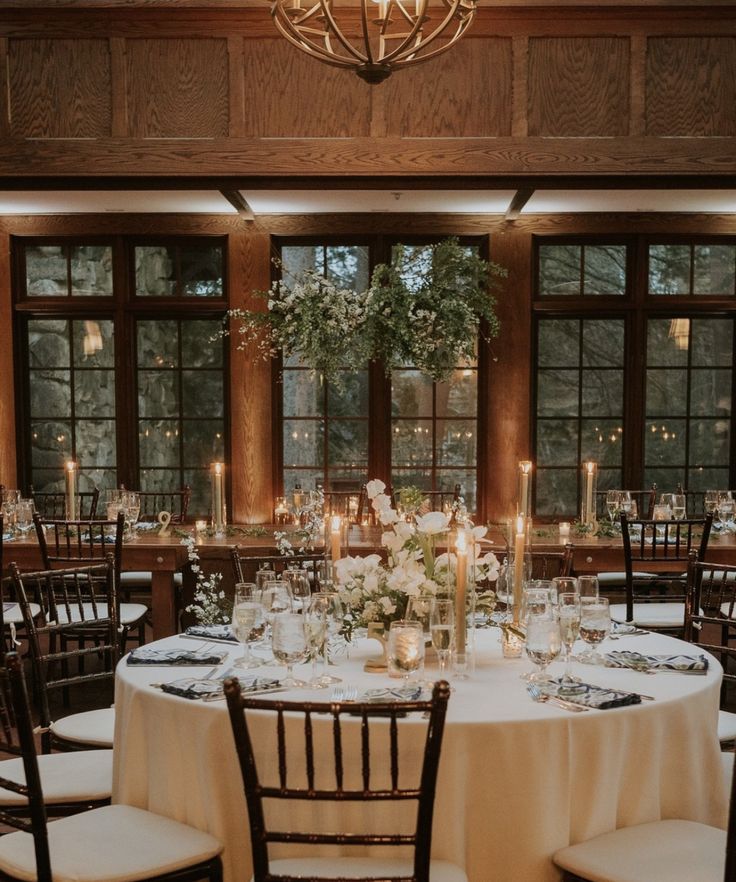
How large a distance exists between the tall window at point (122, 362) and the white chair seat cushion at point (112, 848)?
16.6ft

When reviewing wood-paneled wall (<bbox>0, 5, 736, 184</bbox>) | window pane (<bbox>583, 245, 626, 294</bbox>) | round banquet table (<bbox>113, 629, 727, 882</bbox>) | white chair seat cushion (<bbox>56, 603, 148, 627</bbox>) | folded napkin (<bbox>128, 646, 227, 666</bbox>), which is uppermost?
wood-paneled wall (<bbox>0, 5, 736, 184</bbox>)

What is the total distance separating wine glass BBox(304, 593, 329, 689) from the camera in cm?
268

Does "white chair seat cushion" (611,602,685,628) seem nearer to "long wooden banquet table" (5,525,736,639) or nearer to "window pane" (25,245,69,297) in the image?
"long wooden banquet table" (5,525,736,639)

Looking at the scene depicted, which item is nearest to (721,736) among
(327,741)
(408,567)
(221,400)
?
(408,567)

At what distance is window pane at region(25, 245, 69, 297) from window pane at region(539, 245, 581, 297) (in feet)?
12.1

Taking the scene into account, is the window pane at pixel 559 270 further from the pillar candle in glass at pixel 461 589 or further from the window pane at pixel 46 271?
the pillar candle in glass at pixel 461 589

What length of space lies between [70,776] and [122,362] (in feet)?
16.2

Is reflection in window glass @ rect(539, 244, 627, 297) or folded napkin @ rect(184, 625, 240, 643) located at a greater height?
reflection in window glass @ rect(539, 244, 627, 297)

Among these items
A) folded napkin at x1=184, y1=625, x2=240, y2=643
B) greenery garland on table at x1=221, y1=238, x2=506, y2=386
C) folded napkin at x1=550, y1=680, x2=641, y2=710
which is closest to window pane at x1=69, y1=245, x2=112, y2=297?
greenery garland on table at x1=221, y1=238, x2=506, y2=386

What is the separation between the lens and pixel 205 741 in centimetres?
247

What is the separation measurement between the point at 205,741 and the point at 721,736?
1.75 m

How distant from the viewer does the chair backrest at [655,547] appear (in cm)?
486

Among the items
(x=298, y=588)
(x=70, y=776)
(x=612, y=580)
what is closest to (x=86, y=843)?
(x=70, y=776)

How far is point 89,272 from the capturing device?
24.4 ft
